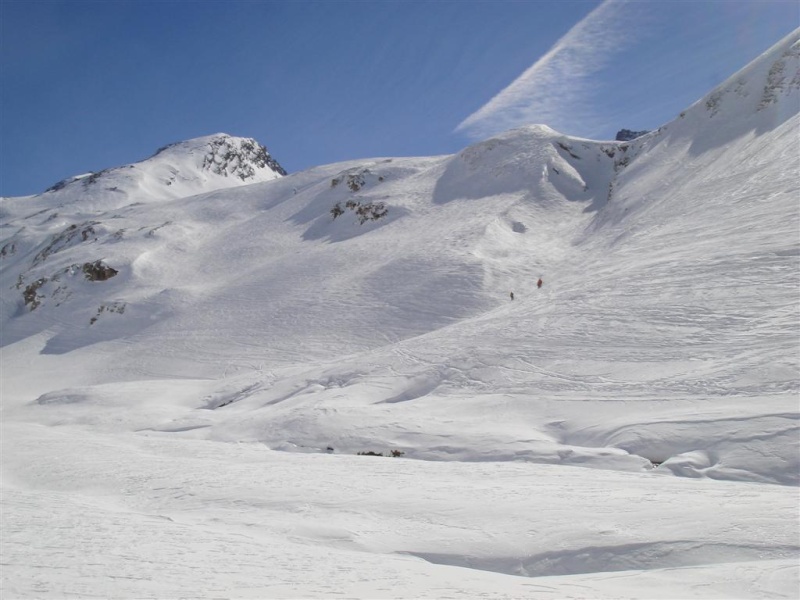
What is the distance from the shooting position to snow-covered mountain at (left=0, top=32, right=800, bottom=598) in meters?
8.02

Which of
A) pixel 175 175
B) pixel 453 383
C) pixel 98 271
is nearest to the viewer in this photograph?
pixel 453 383

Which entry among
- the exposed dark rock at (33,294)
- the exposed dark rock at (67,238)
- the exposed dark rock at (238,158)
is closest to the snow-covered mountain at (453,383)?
the exposed dark rock at (33,294)

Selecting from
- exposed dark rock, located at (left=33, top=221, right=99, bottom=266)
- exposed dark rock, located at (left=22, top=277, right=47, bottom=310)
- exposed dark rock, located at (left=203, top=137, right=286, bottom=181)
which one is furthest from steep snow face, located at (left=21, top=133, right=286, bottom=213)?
exposed dark rock, located at (left=22, top=277, right=47, bottom=310)

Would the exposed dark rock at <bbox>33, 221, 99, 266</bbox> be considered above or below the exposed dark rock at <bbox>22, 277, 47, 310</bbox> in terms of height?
above

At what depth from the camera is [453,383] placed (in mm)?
20828

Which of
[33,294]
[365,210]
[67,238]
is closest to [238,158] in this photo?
[67,238]

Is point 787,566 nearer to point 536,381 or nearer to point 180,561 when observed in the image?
point 180,561

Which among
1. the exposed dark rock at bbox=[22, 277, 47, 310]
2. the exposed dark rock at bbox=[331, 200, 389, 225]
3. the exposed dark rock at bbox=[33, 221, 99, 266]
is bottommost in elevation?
the exposed dark rock at bbox=[22, 277, 47, 310]

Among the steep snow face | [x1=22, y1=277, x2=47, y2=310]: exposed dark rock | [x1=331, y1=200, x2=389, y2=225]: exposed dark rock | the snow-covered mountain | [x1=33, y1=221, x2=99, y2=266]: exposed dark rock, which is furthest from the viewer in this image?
the steep snow face

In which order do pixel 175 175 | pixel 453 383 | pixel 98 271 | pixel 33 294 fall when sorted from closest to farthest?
pixel 453 383 < pixel 98 271 < pixel 33 294 < pixel 175 175

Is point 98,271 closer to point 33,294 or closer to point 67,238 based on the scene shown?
point 33,294

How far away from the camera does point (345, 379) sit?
24.1 m

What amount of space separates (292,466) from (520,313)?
14.3m

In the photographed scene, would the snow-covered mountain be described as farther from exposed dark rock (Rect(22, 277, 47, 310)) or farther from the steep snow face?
the steep snow face
